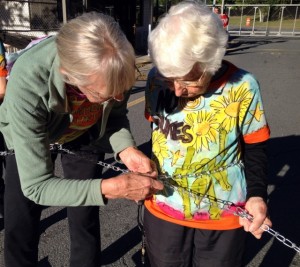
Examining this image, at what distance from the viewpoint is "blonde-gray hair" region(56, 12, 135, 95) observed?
1.44 meters

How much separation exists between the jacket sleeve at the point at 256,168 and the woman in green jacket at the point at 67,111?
0.44 metres

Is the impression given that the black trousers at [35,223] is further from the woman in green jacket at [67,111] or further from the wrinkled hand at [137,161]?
the wrinkled hand at [137,161]

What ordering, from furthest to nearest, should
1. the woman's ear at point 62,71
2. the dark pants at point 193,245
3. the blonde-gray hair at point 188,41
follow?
the dark pants at point 193,245 → the woman's ear at point 62,71 → the blonde-gray hair at point 188,41

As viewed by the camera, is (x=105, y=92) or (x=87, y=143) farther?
(x=87, y=143)

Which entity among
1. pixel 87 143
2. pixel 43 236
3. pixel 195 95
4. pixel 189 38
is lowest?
pixel 43 236

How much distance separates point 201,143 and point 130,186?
37 cm

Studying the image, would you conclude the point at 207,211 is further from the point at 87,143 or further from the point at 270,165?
the point at 270,165

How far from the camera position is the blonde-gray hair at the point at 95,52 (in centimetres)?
144

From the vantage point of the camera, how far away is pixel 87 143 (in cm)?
231

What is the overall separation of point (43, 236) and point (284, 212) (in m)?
2.12

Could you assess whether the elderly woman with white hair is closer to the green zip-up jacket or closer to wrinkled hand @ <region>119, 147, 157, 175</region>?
wrinkled hand @ <region>119, 147, 157, 175</region>

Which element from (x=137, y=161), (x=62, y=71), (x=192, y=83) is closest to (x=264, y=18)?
(x=137, y=161)

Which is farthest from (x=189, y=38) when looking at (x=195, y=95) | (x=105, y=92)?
(x=105, y=92)

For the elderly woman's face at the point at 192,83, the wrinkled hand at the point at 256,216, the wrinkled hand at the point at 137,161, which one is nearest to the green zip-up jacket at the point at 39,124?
the wrinkled hand at the point at 137,161
